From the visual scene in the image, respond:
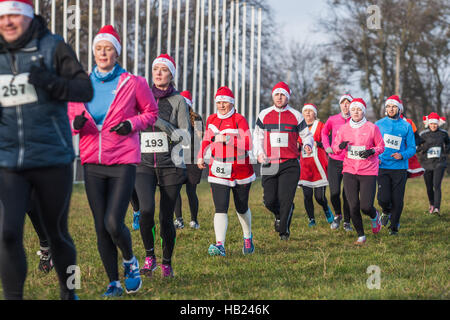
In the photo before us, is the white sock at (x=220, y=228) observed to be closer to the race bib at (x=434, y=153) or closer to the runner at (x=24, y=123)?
the runner at (x=24, y=123)

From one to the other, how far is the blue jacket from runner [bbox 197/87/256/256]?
2.79 metres

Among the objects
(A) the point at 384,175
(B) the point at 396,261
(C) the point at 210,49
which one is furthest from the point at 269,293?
(C) the point at 210,49

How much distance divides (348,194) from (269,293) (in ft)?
12.2

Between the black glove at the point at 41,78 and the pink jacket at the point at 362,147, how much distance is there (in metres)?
5.33

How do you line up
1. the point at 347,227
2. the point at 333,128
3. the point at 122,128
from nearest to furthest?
the point at 122,128, the point at 347,227, the point at 333,128

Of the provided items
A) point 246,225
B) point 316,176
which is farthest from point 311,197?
point 246,225

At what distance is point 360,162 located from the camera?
27.1ft

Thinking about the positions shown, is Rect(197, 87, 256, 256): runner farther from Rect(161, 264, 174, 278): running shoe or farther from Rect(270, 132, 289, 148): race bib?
Rect(161, 264, 174, 278): running shoe

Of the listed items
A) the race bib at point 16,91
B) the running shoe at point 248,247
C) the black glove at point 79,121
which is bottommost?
the running shoe at point 248,247

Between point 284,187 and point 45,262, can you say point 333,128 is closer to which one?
point 284,187

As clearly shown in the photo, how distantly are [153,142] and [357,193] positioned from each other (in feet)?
11.6

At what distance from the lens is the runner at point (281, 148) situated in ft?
27.0

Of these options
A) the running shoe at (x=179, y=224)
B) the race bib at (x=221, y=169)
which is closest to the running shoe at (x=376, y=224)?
the race bib at (x=221, y=169)

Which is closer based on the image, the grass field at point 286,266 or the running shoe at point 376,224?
the grass field at point 286,266
